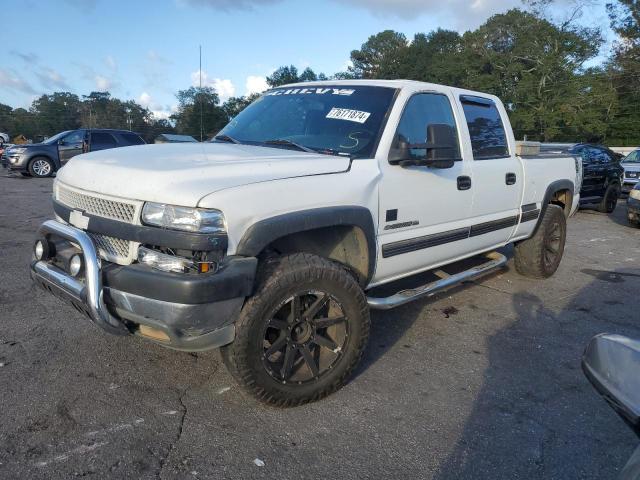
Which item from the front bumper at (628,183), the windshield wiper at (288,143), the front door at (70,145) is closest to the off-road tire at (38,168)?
the front door at (70,145)

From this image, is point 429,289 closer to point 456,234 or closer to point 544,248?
point 456,234

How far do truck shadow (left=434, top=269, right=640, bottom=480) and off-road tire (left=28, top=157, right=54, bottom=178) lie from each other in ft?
54.3

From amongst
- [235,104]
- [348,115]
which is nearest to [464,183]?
[348,115]

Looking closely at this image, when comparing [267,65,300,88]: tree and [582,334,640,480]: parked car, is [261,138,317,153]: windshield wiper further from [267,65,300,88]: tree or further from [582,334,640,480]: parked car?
[267,65,300,88]: tree

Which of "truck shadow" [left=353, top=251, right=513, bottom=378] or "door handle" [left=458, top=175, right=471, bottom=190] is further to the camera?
"door handle" [left=458, top=175, right=471, bottom=190]

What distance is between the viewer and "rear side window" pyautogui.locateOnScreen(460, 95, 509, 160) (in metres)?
4.48

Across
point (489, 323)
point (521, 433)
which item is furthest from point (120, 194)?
point (489, 323)

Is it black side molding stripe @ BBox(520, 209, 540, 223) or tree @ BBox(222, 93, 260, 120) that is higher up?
tree @ BBox(222, 93, 260, 120)

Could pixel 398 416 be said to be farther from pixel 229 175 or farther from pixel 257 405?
pixel 229 175

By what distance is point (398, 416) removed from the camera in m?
2.98

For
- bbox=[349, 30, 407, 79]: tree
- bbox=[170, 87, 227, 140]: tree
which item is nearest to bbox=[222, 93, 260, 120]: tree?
bbox=[170, 87, 227, 140]: tree

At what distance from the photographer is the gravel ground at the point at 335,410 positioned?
8.27 ft

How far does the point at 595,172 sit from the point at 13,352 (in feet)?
40.4

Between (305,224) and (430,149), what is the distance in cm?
111
